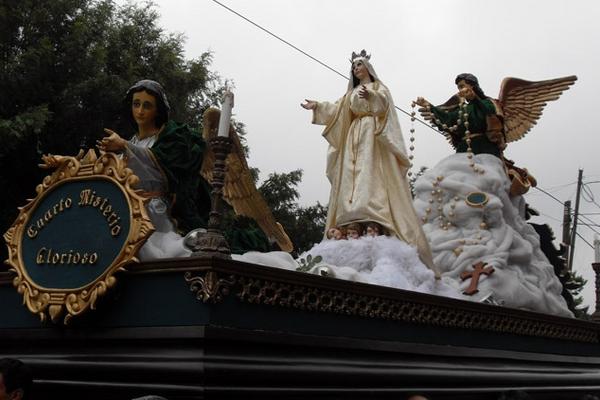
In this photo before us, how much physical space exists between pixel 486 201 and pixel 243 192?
3.08 m

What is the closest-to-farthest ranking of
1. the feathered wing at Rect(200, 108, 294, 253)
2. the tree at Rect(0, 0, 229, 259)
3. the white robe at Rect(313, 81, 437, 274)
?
the feathered wing at Rect(200, 108, 294, 253), the white robe at Rect(313, 81, 437, 274), the tree at Rect(0, 0, 229, 259)

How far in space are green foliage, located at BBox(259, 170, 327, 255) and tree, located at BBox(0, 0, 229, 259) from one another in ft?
15.6

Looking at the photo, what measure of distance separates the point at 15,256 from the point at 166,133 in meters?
1.19

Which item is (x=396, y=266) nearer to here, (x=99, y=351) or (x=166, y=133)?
(x=166, y=133)

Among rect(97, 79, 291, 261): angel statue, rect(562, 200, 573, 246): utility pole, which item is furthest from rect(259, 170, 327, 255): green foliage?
rect(97, 79, 291, 261): angel statue

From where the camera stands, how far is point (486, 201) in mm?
7699

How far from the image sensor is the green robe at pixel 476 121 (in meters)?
8.52

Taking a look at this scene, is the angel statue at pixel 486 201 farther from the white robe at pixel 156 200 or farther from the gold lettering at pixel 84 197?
the gold lettering at pixel 84 197

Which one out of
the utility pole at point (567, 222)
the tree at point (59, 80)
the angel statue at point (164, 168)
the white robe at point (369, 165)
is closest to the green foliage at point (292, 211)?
the tree at point (59, 80)

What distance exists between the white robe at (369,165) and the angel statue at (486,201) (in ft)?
2.85

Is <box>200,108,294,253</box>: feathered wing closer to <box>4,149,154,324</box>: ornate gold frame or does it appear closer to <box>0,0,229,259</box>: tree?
<box>4,149,154,324</box>: ornate gold frame

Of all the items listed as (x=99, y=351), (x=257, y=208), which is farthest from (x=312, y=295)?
(x=257, y=208)

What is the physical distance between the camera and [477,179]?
7.95 metres

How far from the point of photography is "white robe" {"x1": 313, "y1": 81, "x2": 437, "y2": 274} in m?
6.70
